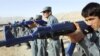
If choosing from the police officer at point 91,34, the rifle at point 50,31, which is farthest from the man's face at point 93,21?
the rifle at point 50,31

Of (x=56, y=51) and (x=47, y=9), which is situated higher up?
(x=47, y=9)

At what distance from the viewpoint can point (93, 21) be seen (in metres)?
3.80

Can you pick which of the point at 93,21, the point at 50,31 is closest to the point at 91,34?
the point at 93,21

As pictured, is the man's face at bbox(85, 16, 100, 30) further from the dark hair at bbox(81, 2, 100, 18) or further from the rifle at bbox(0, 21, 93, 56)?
the rifle at bbox(0, 21, 93, 56)

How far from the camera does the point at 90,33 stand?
381cm

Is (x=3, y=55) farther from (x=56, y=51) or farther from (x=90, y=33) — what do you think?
(x=90, y=33)

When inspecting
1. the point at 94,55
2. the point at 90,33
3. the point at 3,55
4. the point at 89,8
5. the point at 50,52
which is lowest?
the point at 3,55

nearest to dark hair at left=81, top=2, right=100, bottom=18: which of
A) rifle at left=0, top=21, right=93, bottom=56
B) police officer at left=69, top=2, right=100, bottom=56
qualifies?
police officer at left=69, top=2, right=100, bottom=56

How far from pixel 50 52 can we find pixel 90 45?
7223 mm

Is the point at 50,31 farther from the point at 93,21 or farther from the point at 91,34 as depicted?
the point at 91,34

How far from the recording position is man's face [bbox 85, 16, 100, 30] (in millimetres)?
3766

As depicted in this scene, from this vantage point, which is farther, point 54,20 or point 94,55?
point 54,20

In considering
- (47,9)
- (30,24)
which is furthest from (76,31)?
(47,9)

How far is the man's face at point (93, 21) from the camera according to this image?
3.77 metres
